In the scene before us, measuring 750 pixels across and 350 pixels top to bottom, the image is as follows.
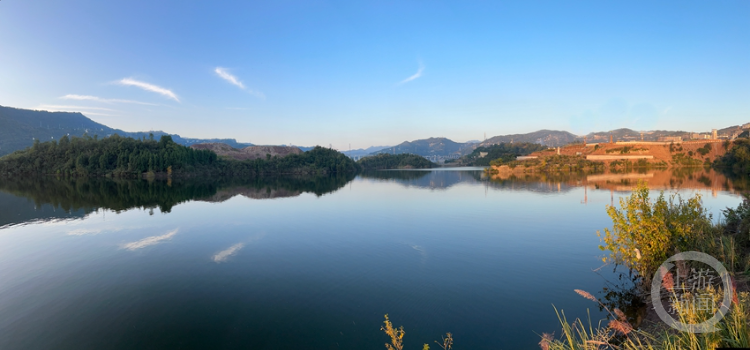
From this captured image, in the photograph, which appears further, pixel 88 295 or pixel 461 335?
pixel 88 295

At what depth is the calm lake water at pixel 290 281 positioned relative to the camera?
244 inches

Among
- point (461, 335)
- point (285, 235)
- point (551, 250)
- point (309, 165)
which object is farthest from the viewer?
point (309, 165)

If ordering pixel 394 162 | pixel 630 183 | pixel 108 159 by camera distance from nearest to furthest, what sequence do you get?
pixel 630 183, pixel 108 159, pixel 394 162

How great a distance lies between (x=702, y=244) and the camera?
7434mm

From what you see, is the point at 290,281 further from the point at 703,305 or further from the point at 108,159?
the point at 108,159

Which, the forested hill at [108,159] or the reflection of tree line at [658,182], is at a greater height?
the forested hill at [108,159]

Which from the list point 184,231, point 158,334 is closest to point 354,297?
point 158,334

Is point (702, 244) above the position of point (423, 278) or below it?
above

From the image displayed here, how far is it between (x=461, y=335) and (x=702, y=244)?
6.31 m

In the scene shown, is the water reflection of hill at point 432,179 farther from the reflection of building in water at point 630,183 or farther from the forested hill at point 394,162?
the forested hill at point 394,162

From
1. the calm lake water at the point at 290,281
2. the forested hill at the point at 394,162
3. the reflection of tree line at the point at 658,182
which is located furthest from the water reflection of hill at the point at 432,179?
the forested hill at the point at 394,162

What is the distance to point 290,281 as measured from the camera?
349 inches

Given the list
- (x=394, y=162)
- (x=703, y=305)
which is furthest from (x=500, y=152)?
(x=703, y=305)

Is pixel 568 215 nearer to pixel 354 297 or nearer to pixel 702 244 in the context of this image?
pixel 702 244
